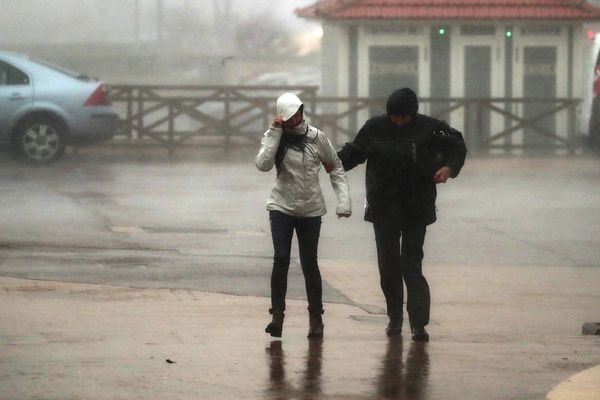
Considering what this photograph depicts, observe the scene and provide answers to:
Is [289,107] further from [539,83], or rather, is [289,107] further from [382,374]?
[539,83]

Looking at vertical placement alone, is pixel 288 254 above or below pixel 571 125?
above

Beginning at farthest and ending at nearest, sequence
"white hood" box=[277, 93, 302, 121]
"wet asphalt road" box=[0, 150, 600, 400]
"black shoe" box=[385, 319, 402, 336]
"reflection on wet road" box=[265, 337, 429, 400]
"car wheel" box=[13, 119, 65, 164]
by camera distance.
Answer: "car wheel" box=[13, 119, 65, 164] < "black shoe" box=[385, 319, 402, 336] < "white hood" box=[277, 93, 302, 121] < "wet asphalt road" box=[0, 150, 600, 400] < "reflection on wet road" box=[265, 337, 429, 400]

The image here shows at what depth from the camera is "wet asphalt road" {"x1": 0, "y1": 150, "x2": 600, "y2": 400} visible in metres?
7.74

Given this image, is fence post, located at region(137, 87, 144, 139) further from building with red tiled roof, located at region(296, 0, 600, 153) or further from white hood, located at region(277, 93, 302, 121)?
white hood, located at region(277, 93, 302, 121)

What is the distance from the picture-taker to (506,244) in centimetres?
1430

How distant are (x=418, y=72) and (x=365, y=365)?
20444mm

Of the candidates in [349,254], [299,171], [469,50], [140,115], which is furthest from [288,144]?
[469,50]

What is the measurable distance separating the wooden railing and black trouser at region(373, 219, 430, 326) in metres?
17.2

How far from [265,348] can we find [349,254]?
5.08 meters

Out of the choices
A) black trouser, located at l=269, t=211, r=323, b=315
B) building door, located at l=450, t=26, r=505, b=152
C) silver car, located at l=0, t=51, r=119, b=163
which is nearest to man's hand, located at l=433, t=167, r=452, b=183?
black trouser, located at l=269, t=211, r=323, b=315

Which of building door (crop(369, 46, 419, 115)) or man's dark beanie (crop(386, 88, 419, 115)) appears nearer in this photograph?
man's dark beanie (crop(386, 88, 419, 115))

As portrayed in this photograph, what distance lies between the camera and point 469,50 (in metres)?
27.9

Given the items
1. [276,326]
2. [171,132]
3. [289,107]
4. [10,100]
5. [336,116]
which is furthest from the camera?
[336,116]

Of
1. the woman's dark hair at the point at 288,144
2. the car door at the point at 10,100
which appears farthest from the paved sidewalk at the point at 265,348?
the car door at the point at 10,100
